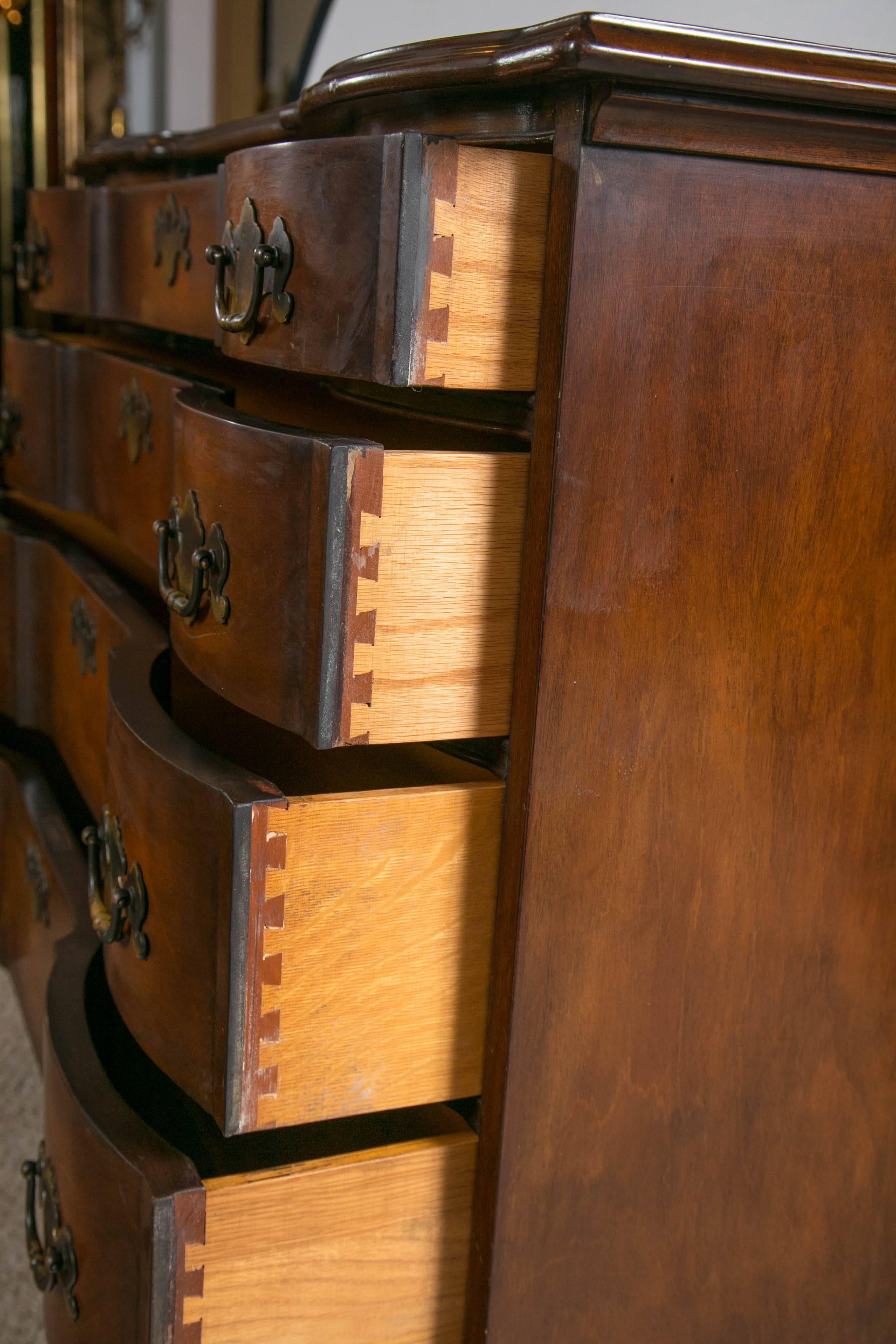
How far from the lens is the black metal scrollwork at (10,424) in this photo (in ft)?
4.34

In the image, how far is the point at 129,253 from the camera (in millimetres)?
1101

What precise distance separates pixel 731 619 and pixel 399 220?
0.85ft

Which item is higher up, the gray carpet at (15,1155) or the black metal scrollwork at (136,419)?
the black metal scrollwork at (136,419)

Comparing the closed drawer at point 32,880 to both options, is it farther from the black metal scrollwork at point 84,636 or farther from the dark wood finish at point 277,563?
the dark wood finish at point 277,563

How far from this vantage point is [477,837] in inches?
25.1

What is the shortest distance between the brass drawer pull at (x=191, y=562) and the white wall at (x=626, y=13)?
0.28 meters

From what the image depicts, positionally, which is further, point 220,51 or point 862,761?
point 220,51

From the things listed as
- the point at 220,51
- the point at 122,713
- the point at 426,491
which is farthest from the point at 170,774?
the point at 220,51

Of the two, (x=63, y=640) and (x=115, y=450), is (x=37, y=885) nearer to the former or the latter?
(x=63, y=640)

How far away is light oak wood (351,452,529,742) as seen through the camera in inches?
22.6

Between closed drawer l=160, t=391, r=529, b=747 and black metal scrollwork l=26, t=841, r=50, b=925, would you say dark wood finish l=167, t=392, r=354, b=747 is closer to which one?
closed drawer l=160, t=391, r=529, b=747

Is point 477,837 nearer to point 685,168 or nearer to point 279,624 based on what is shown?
point 279,624

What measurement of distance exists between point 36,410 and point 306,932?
0.87 m

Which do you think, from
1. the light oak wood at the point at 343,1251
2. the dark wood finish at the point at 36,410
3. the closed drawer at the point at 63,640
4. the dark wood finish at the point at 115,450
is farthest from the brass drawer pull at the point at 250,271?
the dark wood finish at the point at 36,410
